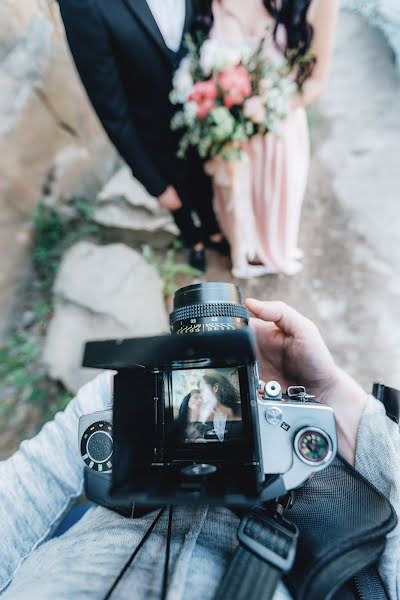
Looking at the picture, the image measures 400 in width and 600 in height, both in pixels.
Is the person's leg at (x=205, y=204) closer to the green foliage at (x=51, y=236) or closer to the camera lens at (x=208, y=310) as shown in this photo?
the green foliage at (x=51, y=236)

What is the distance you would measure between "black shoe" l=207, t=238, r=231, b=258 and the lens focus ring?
1406mm

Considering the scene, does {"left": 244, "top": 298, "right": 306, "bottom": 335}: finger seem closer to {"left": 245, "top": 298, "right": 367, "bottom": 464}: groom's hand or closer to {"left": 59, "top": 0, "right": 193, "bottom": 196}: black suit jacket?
{"left": 245, "top": 298, "right": 367, "bottom": 464}: groom's hand

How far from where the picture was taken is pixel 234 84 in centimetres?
139

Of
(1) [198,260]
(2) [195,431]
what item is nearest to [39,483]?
(2) [195,431]

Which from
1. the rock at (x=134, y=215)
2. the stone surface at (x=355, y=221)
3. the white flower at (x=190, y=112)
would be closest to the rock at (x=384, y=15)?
the stone surface at (x=355, y=221)

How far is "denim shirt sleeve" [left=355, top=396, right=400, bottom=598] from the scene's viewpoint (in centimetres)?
63

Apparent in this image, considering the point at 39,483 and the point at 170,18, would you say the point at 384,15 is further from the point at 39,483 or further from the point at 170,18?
the point at 39,483

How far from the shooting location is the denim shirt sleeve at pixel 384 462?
0.63m

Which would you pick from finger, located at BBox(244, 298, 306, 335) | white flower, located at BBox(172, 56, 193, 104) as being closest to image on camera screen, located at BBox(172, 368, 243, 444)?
finger, located at BBox(244, 298, 306, 335)

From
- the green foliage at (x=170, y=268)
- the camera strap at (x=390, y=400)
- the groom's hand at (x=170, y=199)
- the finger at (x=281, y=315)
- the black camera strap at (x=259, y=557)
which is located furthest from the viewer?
the green foliage at (x=170, y=268)

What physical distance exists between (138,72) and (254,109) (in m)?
0.47

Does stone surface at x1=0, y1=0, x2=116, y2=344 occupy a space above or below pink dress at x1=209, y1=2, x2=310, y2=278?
above

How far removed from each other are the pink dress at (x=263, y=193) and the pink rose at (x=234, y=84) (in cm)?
20

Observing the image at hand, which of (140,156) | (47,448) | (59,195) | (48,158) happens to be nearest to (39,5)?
(48,158)
